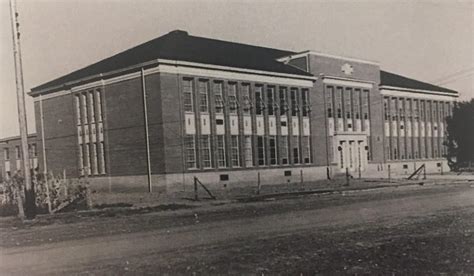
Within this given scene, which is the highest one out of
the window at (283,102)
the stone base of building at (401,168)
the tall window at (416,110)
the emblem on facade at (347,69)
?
the emblem on facade at (347,69)

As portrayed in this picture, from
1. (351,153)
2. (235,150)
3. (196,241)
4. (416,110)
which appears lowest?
(351,153)

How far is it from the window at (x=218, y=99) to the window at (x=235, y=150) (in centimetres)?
171

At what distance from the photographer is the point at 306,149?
3275 centimetres

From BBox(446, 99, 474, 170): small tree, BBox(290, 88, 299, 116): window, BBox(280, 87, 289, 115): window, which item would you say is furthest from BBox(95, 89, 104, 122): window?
BBox(446, 99, 474, 170): small tree

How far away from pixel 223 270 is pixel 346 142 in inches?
1167

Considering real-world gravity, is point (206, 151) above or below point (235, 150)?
above

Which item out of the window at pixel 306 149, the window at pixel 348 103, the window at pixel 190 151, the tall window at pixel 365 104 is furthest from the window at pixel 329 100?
the window at pixel 190 151

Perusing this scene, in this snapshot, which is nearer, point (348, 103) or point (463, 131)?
point (463, 131)

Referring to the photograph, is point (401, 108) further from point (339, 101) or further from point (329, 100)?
point (329, 100)

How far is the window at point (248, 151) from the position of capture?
1137 inches

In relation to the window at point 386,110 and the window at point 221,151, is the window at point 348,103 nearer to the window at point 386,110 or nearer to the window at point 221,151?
the window at point 386,110

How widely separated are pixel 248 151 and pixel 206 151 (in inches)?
126

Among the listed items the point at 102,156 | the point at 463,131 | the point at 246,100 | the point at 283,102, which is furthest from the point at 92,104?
the point at 463,131

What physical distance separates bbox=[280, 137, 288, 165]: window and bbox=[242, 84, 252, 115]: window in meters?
3.31
